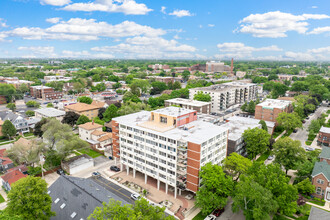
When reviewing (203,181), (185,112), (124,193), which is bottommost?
(124,193)

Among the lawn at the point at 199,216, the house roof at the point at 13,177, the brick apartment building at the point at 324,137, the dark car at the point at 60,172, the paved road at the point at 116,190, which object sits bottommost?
the lawn at the point at 199,216

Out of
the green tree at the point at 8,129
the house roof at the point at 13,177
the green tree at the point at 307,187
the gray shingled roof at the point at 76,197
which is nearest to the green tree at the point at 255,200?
the green tree at the point at 307,187

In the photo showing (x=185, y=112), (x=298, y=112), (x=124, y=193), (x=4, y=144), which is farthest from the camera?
(x=298, y=112)

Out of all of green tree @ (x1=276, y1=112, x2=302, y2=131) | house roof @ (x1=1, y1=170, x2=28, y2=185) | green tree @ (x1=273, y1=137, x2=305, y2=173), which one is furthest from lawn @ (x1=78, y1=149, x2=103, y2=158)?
green tree @ (x1=276, y1=112, x2=302, y2=131)

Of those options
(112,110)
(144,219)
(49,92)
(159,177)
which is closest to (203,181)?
(159,177)

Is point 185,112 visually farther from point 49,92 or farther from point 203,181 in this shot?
point 49,92

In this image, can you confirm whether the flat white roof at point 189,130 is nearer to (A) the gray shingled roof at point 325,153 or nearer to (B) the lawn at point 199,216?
(B) the lawn at point 199,216

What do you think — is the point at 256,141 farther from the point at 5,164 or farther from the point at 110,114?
the point at 5,164
